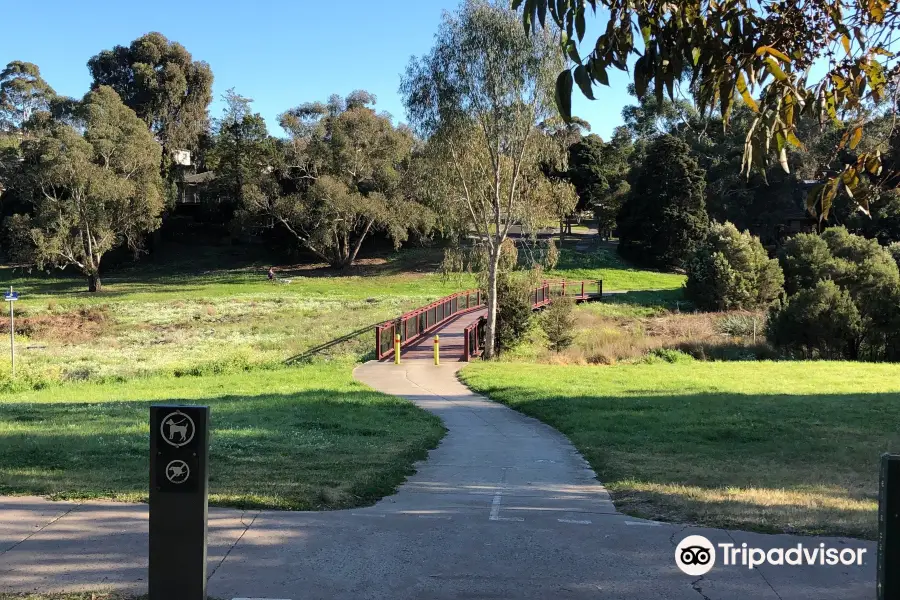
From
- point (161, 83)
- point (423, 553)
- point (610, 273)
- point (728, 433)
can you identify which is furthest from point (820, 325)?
point (161, 83)

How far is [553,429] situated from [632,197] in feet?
168

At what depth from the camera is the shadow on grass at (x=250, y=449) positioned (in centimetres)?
652

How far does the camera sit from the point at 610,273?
5559 cm

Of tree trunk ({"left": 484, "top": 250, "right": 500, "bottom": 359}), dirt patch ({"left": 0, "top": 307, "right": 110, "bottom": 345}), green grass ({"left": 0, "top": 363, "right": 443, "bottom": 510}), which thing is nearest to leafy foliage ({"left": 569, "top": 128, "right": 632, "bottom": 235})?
dirt patch ({"left": 0, "top": 307, "right": 110, "bottom": 345})

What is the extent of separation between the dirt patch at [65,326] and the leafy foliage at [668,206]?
131 ft

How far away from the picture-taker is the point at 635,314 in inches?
1574

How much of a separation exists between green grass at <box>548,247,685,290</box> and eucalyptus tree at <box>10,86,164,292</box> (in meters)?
30.5

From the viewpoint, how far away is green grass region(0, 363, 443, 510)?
6.60 metres

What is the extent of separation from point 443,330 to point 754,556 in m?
24.8

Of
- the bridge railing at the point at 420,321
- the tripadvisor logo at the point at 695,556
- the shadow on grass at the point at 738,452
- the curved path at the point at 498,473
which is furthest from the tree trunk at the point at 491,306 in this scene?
the tripadvisor logo at the point at 695,556

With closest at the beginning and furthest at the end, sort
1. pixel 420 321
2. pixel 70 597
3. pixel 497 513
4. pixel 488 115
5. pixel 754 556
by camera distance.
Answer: pixel 70 597
pixel 754 556
pixel 497 513
pixel 488 115
pixel 420 321

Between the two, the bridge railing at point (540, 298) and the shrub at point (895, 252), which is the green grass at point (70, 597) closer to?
the bridge railing at point (540, 298)

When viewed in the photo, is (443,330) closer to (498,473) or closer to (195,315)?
(195,315)

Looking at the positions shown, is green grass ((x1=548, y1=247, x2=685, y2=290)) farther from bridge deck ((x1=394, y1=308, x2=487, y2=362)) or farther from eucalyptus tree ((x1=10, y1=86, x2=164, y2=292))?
eucalyptus tree ((x1=10, y1=86, x2=164, y2=292))
